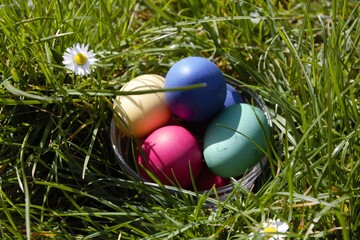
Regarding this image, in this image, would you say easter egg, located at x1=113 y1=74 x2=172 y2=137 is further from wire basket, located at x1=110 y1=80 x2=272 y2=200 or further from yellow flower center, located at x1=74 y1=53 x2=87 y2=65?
yellow flower center, located at x1=74 y1=53 x2=87 y2=65

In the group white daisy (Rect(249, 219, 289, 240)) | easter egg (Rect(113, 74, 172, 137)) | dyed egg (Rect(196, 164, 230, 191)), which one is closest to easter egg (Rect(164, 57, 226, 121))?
easter egg (Rect(113, 74, 172, 137))

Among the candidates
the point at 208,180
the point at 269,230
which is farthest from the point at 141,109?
the point at 269,230

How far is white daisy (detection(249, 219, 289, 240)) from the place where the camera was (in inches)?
58.2

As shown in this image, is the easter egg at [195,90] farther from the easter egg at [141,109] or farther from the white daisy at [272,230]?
the white daisy at [272,230]

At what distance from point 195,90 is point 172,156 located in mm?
223

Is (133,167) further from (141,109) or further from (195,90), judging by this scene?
(195,90)

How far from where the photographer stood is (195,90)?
6.20 feet

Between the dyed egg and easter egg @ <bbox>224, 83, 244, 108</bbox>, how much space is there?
0.79ft

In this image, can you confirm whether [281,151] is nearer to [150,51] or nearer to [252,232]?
[252,232]

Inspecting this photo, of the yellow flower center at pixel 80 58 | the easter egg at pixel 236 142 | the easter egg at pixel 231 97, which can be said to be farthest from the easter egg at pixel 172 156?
the yellow flower center at pixel 80 58

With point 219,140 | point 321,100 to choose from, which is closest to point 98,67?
point 219,140

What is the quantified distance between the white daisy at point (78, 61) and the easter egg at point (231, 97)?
489 mm

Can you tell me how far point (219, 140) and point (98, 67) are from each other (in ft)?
1.58

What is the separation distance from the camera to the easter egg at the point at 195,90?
1892 mm
